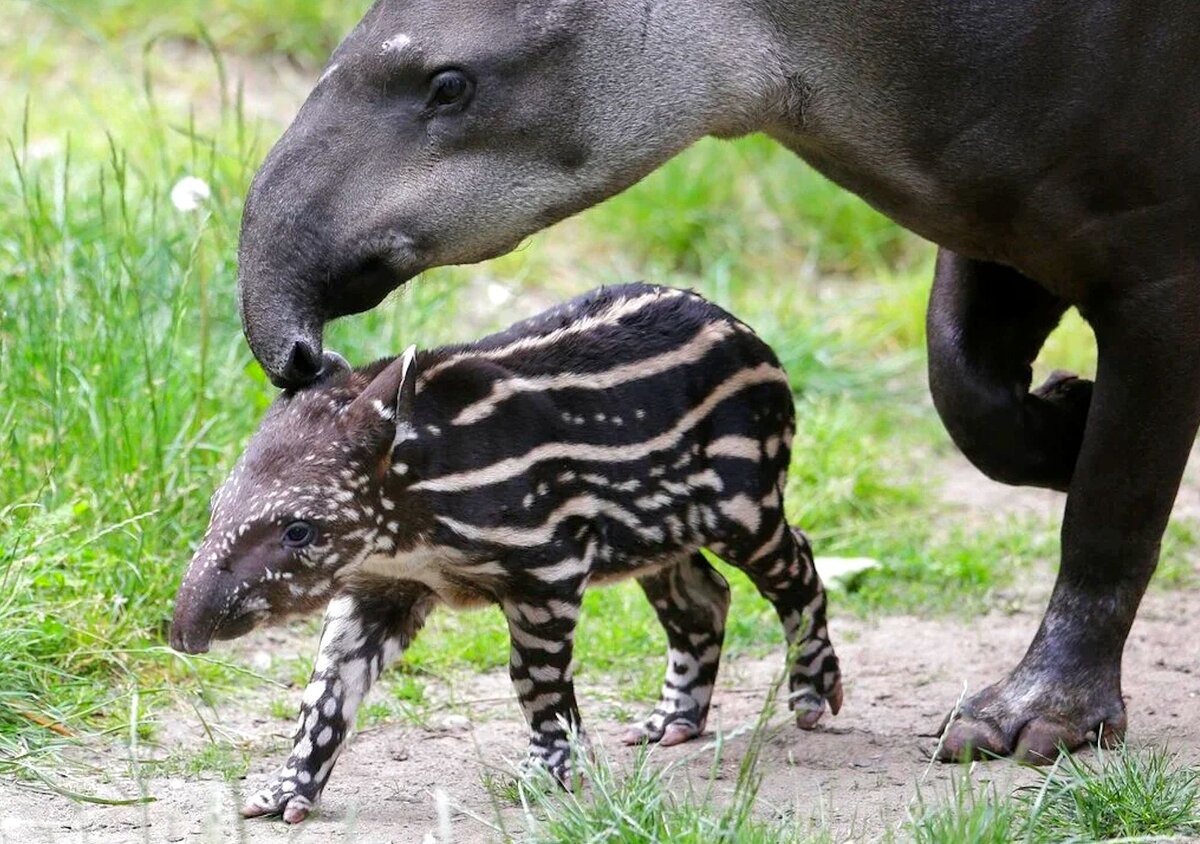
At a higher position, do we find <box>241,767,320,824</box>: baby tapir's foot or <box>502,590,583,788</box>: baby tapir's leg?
<box>502,590,583,788</box>: baby tapir's leg

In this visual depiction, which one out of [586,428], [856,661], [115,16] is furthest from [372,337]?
[115,16]

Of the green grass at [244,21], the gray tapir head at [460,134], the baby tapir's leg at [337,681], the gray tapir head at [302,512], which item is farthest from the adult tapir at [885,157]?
the green grass at [244,21]

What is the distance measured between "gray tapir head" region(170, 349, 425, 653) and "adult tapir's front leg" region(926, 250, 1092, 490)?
5.41 ft

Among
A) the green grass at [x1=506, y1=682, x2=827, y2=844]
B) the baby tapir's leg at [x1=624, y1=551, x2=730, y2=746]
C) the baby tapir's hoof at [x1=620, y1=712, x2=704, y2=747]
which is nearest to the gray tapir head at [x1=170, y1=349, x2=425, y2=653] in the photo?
the green grass at [x1=506, y1=682, x2=827, y2=844]

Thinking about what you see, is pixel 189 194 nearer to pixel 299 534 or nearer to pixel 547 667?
pixel 299 534

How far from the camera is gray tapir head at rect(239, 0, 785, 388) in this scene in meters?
4.24

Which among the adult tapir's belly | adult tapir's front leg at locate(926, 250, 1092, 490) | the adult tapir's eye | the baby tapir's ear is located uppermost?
the adult tapir's belly

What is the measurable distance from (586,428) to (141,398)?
6.59 feet

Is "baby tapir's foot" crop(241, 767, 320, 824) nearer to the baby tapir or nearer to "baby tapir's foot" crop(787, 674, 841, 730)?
the baby tapir

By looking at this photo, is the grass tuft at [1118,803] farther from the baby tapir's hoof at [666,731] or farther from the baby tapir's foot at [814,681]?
the baby tapir's hoof at [666,731]

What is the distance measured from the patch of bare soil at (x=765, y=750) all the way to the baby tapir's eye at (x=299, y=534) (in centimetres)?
55

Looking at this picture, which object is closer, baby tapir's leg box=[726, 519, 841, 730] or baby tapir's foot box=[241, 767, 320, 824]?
baby tapir's foot box=[241, 767, 320, 824]

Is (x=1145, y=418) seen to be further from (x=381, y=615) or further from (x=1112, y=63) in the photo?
(x=381, y=615)

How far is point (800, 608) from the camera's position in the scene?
5199mm
